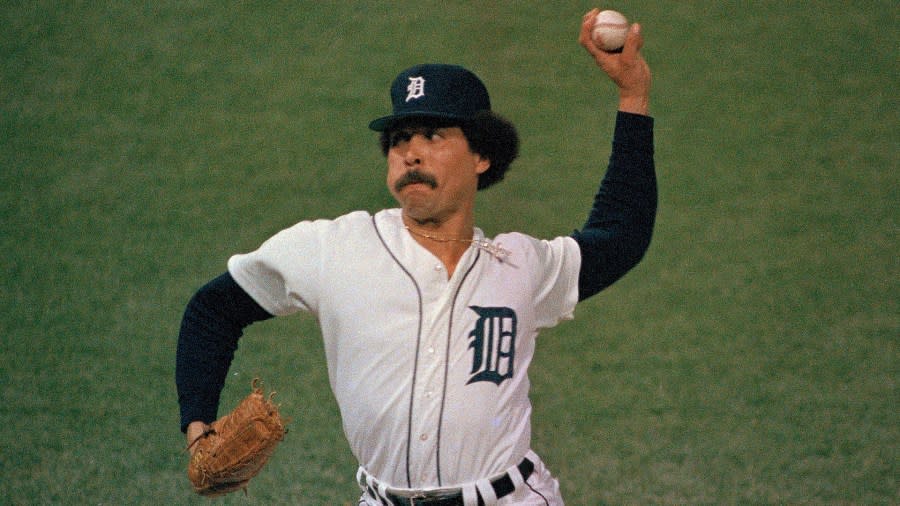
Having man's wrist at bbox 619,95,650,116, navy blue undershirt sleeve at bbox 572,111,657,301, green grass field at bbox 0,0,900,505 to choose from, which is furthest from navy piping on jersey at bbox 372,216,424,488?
green grass field at bbox 0,0,900,505

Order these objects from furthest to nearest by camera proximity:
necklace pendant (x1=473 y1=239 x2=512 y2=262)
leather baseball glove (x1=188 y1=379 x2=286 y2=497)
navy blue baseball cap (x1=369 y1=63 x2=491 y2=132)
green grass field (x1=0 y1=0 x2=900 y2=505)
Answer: green grass field (x1=0 y1=0 x2=900 y2=505) → necklace pendant (x1=473 y1=239 x2=512 y2=262) → navy blue baseball cap (x1=369 y1=63 x2=491 y2=132) → leather baseball glove (x1=188 y1=379 x2=286 y2=497)

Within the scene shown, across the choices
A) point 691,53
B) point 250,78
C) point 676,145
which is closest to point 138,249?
point 250,78

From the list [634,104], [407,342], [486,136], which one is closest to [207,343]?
[407,342]

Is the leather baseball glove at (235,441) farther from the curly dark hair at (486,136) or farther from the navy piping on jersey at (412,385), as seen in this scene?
the curly dark hair at (486,136)

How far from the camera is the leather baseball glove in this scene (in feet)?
11.1

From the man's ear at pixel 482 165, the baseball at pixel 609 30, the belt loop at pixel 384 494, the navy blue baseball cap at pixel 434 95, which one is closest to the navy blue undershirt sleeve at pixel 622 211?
the baseball at pixel 609 30

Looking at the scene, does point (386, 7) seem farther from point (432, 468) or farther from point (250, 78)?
point (432, 468)

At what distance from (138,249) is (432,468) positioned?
4067 mm

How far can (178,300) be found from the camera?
679 centimetres

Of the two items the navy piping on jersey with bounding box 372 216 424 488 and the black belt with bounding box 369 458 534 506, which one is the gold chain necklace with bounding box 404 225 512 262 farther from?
the black belt with bounding box 369 458 534 506

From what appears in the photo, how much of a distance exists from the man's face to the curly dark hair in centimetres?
1

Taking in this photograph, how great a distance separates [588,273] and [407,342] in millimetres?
587

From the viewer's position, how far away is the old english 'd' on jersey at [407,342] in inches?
135

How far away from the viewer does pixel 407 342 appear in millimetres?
3439
